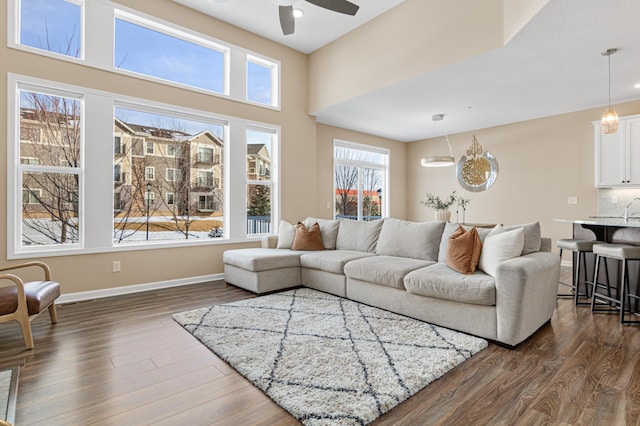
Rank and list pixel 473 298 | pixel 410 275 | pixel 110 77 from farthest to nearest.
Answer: pixel 110 77 → pixel 410 275 → pixel 473 298

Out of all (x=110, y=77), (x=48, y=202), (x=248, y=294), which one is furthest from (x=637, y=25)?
(x=48, y=202)

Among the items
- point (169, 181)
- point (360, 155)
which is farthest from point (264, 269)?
point (360, 155)

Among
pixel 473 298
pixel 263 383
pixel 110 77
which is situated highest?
pixel 110 77

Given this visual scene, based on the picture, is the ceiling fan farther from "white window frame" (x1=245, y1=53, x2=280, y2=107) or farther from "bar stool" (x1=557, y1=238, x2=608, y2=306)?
"bar stool" (x1=557, y1=238, x2=608, y2=306)

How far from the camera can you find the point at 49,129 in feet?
12.2

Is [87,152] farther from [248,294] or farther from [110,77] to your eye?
[248,294]

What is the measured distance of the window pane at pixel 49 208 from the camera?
3.60 m

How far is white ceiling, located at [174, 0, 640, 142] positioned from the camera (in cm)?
316

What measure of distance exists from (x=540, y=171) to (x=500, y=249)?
4.43 m

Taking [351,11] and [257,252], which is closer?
[351,11]

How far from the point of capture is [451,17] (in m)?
3.95

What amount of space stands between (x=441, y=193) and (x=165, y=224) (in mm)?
6000

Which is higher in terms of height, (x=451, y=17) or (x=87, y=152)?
(x=451, y=17)

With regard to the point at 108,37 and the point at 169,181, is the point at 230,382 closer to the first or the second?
the point at 169,181
